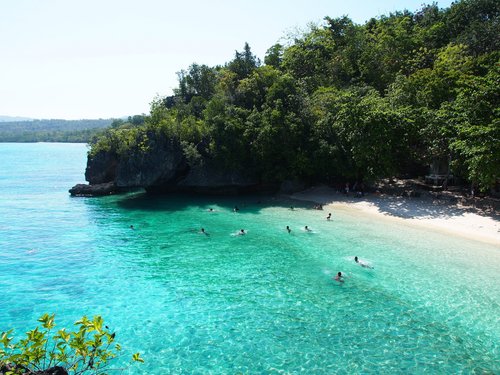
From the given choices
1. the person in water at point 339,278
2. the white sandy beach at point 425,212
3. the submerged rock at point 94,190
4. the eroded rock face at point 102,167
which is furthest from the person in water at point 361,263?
the eroded rock face at point 102,167

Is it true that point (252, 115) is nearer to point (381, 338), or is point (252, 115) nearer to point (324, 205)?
point (324, 205)

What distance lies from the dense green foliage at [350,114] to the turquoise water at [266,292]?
359 inches

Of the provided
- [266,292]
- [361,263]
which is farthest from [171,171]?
[361,263]

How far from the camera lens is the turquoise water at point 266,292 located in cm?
1447

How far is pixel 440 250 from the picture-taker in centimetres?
2561

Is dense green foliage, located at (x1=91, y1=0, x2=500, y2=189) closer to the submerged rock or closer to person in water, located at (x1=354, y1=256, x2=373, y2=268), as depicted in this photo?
the submerged rock

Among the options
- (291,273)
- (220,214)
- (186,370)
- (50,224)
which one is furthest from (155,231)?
(186,370)

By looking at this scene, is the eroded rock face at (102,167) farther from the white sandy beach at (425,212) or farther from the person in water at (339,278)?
the person in water at (339,278)

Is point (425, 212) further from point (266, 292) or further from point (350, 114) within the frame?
point (266, 292)

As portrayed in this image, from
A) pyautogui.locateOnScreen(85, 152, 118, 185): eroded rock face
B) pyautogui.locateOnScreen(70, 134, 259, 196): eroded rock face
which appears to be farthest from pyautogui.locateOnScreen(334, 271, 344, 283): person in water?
pyautogui.locateOnScreen(85, 152, 118, 185): eroded rock face

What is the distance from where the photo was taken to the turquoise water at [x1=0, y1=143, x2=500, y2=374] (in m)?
14.5

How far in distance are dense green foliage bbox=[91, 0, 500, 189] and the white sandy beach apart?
3102mm

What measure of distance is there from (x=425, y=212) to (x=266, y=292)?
21.8 meters

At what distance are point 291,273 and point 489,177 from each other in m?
19.3
